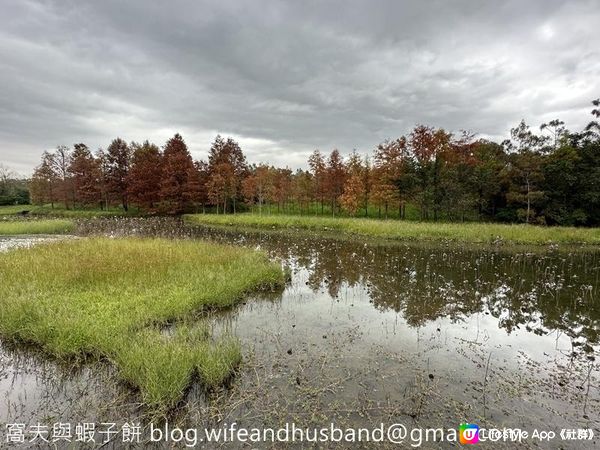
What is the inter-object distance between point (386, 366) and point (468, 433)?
1989 millimetres

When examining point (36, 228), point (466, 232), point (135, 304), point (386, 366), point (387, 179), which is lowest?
point (386, 366)

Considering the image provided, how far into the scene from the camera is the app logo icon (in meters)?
4.30

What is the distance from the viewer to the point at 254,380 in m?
5.67

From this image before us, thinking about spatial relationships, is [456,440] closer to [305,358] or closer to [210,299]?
[305,358]

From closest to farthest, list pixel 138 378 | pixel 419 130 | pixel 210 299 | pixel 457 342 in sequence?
1. pixel 138 378
2. pixel 457 342
3. pixel 210 299
4. pixel 419 130

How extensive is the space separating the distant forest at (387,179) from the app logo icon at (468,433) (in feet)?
122

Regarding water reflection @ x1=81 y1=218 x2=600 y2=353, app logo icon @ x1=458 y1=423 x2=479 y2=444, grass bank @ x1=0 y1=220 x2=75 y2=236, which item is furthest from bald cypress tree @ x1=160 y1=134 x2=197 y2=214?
app logo icon @ x1=458 y1=423 x2=479 y2=444

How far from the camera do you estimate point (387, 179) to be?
41250 millimetres

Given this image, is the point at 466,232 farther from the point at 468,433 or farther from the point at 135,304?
the point at 135,304

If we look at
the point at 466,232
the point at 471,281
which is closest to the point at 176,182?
the point at 466,232

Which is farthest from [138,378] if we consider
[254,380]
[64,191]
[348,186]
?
[64,191]

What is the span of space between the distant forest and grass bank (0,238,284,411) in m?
32.1

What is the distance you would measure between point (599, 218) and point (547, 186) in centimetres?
607

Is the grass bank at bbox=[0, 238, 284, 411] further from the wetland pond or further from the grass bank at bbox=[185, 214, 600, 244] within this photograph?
the grass bank at bbox=[185, 214, 600, 244]
